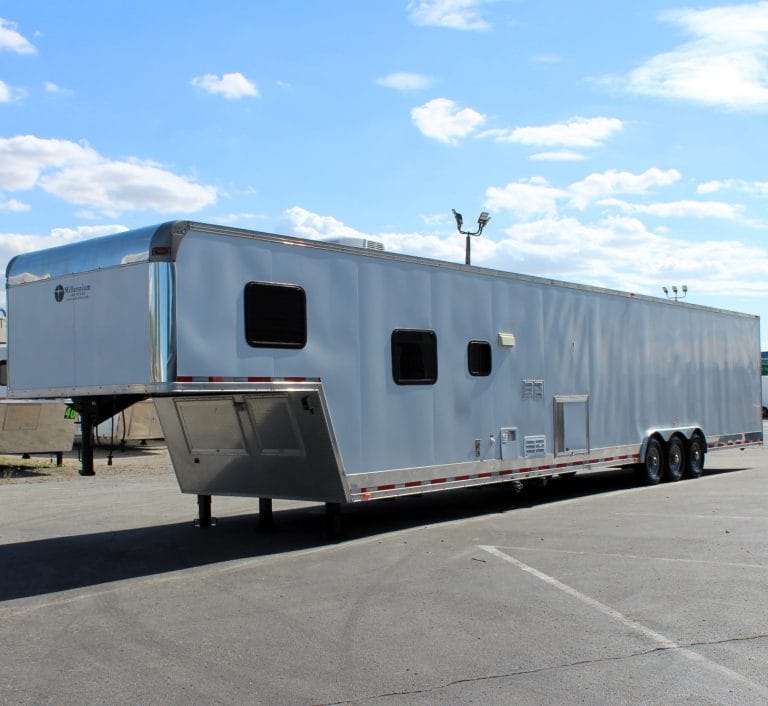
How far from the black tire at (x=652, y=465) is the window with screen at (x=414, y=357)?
5.96 meters

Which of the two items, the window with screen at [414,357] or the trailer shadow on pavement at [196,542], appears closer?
the trailer shadow on pavement at [196,542]

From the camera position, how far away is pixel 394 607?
7.13 metres

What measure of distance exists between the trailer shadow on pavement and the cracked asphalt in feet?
0.18

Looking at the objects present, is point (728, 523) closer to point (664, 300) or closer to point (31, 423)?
point (664, 300)

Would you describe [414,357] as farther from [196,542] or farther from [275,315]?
[196,542]

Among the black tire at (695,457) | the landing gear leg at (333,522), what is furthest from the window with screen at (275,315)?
the black tire at (695,457)

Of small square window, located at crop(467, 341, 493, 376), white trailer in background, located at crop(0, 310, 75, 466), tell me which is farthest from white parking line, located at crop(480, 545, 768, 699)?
white trailer in background, located at crop(0, 310, 75, 466)

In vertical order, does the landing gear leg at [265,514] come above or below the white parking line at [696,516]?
above

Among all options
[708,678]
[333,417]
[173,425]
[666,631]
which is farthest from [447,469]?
[708,678]

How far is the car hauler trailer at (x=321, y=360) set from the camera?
8.58m

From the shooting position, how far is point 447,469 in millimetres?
11289

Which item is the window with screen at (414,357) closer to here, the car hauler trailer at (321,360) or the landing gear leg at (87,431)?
the car hauler trailer at (321,360)

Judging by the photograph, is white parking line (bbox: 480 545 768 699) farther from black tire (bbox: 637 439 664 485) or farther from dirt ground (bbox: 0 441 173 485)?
dirt ground (bbox: 0 441 173 485)

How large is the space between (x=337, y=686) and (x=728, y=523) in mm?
7282
